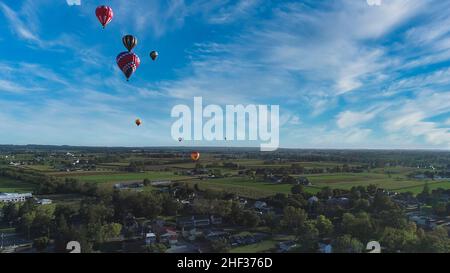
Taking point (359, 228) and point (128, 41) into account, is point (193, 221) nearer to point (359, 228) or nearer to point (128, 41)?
point (359, 228)

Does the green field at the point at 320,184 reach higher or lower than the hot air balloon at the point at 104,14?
lower

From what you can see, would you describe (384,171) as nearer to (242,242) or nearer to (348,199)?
(348,199)

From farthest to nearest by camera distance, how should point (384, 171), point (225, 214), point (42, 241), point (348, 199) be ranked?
point (384, 171) < point (348, 199) < point (225, 214) < point (42, 241)

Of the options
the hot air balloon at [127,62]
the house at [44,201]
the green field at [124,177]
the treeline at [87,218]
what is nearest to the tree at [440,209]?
the treeline at [87,218]

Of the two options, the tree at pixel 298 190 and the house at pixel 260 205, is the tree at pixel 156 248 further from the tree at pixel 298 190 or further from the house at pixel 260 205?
the tree at pixel 298 190

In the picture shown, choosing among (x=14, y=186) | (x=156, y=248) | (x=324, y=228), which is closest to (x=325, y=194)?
(x=324, y=228)
